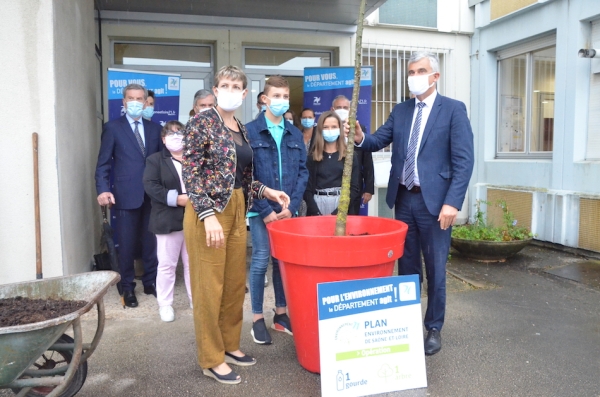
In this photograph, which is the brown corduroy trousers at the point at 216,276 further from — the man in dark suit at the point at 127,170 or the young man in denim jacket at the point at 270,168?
the man in dark suit at the point at 127,170

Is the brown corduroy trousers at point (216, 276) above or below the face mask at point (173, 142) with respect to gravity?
below

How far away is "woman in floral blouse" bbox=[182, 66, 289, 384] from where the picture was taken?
271cm

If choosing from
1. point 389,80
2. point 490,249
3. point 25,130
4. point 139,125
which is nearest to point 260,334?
point 139,125

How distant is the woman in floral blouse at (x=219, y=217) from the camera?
8.89 ft

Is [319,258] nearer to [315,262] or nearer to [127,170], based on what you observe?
[315,262]

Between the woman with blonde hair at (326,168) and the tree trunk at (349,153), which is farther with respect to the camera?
the woman with blonde hair at (326,168)

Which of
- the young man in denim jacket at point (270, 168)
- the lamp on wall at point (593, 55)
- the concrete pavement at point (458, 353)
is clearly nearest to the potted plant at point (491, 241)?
the concrete pavement at point (458, 353)

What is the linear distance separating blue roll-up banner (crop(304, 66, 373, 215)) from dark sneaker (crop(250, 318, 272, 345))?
397 centimetres

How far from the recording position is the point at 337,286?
8.39 feet

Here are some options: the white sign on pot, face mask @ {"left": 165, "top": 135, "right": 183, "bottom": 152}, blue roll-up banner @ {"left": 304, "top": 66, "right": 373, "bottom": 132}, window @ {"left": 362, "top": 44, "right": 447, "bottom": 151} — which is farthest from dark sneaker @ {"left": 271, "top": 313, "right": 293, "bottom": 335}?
window @ {"left": 362, "top": 44, "right": 447, "bottom": 151}

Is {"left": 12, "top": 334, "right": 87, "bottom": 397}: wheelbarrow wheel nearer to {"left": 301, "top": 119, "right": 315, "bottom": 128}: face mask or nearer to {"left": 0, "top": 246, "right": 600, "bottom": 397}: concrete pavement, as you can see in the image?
{"left": 0, "top": 246, "right": 600, "bottom": 397}: concrete pavement

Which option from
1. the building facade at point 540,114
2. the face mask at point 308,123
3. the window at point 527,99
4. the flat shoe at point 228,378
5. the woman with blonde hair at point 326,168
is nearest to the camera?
the flat shoe at point 228,378

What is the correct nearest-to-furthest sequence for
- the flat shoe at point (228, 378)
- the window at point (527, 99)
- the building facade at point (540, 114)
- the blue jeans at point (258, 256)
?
1. the flat shoe at point (228, 378)
2. the blue jeans at point (258, 256)
3. the building facade at point (540, 114)
4. the window at point (527, 99)

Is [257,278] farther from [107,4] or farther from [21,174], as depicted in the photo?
[107,4]
